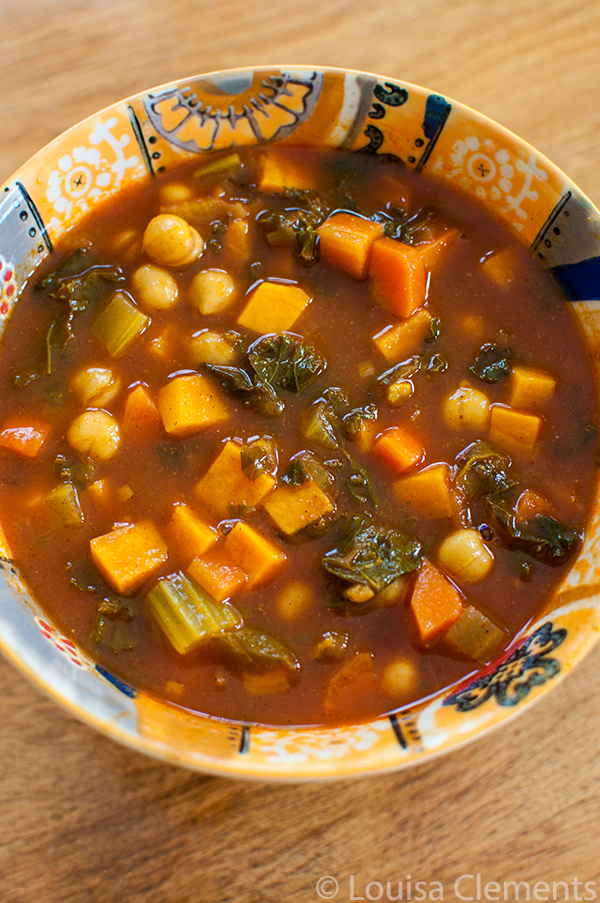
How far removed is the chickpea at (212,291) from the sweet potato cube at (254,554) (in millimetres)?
865

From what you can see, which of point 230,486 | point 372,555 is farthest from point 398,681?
point 230,486

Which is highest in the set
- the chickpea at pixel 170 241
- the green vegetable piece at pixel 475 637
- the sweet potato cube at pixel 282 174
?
the sweet potato cube at pixel 282 174

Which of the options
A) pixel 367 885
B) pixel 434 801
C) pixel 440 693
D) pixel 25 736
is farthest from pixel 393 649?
pixel 25 736

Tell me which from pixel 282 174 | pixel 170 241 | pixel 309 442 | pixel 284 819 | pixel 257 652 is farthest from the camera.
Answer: pixel 282 174

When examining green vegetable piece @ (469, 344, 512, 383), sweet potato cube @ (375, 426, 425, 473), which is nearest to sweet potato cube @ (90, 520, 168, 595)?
sweet potato cube @ (375, 426, 425, 473)

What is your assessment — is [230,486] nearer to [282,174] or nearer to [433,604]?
[433,604]

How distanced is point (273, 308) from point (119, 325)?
23.4 inches

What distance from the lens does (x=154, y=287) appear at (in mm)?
2824

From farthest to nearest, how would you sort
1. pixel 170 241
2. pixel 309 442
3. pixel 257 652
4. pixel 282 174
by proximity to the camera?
1. pixel 282 174
2. pixel 170 241
3. pixel 309 442
4. pixel 257 652

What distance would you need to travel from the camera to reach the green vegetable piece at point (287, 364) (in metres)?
2.73

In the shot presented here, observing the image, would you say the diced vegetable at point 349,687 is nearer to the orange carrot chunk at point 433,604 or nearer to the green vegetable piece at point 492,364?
the orange carrot chunk at point 433,604

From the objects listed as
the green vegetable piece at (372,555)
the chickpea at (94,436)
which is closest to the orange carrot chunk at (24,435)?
the chickpea at (94,436)

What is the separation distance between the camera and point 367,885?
101 inches

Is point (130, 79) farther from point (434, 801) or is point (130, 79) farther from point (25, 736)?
point (434, 801)
